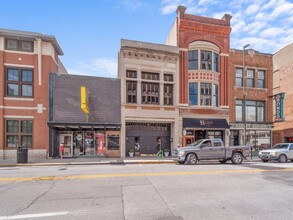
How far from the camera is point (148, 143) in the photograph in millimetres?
22234

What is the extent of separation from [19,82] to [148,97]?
11495 mm

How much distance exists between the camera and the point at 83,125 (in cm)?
1941

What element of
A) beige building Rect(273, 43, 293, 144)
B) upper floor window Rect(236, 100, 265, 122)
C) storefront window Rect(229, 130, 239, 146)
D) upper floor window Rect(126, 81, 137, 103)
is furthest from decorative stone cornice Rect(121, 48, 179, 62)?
beige building Rect(273, 43, 293, 144)

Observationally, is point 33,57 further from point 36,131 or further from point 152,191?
point 152,191

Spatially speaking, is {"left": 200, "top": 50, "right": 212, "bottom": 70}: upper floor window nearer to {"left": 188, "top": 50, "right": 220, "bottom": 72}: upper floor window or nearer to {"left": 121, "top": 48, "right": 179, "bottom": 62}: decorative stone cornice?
{"left": 188, "top": 50, "right": 220, "bottom": 72}: upper floor window

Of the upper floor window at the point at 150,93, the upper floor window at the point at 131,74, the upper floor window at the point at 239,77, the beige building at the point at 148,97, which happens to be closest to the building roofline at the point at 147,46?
the beige building at the point at 148,97

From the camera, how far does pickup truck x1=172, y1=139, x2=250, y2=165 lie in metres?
15.8

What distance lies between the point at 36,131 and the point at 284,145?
68.8 feet

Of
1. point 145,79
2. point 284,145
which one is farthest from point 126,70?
point 284,145

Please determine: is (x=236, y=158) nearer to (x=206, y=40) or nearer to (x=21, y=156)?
(x=206, y=40)

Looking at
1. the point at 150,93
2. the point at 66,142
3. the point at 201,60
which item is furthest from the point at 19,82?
the point at 201,60

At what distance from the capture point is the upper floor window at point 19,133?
19.1 metres

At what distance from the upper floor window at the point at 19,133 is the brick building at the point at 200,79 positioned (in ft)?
44.7

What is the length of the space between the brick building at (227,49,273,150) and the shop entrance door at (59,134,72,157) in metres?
16.1
